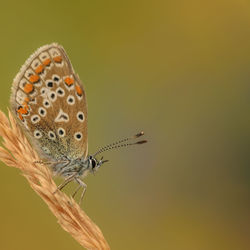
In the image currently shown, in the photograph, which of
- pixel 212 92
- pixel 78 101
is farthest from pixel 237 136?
pixel 78 101

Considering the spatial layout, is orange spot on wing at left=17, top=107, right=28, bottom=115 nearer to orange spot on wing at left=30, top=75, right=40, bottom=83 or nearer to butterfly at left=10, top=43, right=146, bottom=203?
butterfly at left=10, top=43, right=146, bottom=203

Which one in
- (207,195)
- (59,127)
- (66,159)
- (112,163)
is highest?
(59,127)

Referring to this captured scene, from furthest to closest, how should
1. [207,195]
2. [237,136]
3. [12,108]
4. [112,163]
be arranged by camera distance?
[237,136], [207,195], [112,163], [12,108]

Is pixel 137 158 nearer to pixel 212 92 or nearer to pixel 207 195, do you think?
pixel 207 195

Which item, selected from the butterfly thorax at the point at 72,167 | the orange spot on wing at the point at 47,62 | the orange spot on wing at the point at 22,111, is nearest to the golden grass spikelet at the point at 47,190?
the orange spot on wing at the point at 22,111

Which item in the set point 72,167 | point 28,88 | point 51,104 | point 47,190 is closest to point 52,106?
point 51,104

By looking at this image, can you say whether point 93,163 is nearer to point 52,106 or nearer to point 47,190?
point 52,106

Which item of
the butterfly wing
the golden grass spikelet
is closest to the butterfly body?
the butterfly wing
